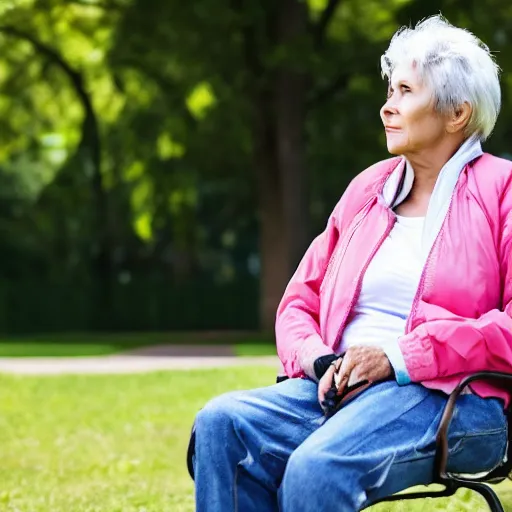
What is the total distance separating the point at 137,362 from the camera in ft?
58.5

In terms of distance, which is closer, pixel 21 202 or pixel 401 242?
pixel 401 242

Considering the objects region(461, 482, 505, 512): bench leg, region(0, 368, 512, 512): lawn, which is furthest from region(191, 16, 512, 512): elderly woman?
region(0, 368, 512, 512): lawn

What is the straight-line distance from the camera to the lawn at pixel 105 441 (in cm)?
676

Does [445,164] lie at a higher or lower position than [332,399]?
higher

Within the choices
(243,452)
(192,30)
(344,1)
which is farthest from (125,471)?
(344,1)

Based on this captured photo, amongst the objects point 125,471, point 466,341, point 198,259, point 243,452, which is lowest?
point 198,259

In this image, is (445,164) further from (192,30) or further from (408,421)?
(192,30)

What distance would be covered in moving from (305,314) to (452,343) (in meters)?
0.53

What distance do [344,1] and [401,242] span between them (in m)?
25.3

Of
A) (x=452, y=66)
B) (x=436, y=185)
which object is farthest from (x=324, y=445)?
(x=452, y=66)

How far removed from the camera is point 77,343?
2425cm

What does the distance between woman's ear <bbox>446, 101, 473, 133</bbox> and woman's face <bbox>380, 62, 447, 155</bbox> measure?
0.02 metres

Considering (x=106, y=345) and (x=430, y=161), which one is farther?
(x=106, y=345)

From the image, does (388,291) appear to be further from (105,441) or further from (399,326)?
(105,441)
